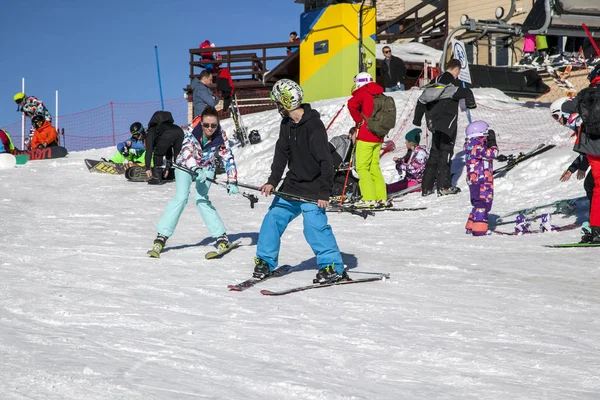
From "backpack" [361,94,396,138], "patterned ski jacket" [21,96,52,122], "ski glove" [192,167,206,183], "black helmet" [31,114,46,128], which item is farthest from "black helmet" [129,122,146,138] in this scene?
"ski glove" [192,167,206,183]

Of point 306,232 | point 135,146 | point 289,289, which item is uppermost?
point 135,146

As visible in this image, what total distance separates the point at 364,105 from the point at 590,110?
168 inches

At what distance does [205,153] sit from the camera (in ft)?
26.5

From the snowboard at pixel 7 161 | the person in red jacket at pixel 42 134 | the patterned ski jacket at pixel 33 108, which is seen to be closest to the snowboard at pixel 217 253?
the snowboard at pixel 7 161

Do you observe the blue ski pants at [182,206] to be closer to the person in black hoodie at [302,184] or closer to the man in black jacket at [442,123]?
the person in black hoodie at [302,184]

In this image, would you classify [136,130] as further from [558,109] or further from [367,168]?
[558,109]

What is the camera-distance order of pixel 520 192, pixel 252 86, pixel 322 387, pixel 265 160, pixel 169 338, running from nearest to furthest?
pixel 322 387 < pixel 169 338 < pixel 520 192 < pixel 265 160 < pixel 252 86

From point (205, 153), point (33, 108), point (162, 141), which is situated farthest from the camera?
point (33, 108)

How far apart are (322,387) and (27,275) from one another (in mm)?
3783

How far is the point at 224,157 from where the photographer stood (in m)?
7.98

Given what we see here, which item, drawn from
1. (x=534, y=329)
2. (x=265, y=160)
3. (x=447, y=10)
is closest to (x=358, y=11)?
(x=265, y=160)

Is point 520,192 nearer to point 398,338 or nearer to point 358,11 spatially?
point 398,338

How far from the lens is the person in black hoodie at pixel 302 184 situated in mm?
6348

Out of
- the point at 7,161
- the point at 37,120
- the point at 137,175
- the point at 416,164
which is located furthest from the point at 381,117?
the point at 37,120
